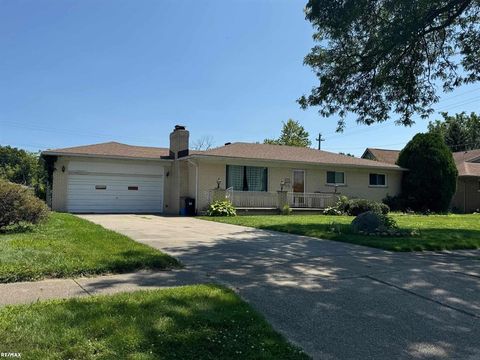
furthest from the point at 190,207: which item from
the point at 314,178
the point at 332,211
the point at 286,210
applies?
the point at 314,178

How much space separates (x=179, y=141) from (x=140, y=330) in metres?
20.0

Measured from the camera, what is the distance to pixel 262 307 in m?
5.15

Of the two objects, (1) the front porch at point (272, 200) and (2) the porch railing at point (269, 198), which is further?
(1) the front porch at point (272, 200)

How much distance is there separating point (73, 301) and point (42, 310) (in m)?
0.41

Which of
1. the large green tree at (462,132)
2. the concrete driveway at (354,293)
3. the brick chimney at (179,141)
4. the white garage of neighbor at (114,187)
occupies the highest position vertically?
the large green tree at (462,132)

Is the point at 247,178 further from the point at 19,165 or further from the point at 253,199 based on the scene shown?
the point at 19,165

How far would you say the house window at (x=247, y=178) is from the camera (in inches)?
898

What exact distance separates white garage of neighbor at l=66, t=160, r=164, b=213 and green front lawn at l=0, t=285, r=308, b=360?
58.5 ft

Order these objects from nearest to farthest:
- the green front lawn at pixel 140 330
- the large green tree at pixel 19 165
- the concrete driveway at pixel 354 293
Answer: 1. the green front lawn at pixel 140 330
2. the concrete driveway at pixel 354 293
3. the large green tree at pixel 19 165

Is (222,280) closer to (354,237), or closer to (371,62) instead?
(354,237)

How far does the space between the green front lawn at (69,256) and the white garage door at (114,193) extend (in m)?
11.8

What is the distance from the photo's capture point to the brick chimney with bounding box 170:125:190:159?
23312mm

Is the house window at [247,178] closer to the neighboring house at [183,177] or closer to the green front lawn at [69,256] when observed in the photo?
the neighboring house at [183,177]

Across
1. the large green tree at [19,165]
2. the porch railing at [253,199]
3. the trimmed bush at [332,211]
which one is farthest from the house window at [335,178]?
the large green tree at [19,165]
